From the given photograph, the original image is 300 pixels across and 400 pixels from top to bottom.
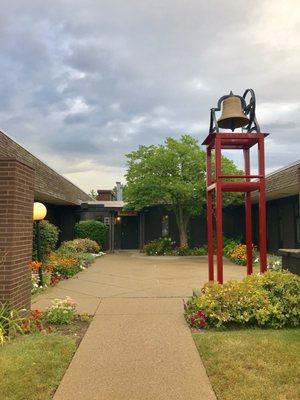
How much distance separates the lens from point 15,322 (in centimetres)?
575

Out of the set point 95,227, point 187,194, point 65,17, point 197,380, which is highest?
point 65,17

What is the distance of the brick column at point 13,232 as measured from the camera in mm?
5824

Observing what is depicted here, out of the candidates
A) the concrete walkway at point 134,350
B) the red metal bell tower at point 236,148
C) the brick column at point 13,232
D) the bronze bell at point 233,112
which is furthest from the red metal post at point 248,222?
the brick column at point 13,232

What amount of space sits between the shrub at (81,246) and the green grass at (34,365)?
13.2 m

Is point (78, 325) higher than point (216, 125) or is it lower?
lower

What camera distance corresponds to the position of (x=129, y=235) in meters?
26.8

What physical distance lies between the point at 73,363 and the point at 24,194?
301cm

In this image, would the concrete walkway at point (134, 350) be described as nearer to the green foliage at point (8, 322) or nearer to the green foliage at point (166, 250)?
the green foliage at point (8, 322)

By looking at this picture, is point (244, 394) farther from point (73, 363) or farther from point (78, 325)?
point (78, 325)

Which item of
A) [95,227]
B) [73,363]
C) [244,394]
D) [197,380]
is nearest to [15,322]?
[73,363]

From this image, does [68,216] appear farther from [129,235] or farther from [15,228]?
[15,228]

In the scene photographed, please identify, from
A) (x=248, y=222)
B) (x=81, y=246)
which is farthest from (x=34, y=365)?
(x=81, y=246)

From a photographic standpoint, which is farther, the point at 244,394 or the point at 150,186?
the point at 150,186

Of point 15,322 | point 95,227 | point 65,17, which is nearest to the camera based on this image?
point 15,322
